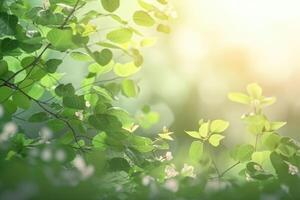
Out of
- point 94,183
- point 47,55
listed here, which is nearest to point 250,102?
point 47,55

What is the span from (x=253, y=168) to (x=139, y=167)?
0.56 metres

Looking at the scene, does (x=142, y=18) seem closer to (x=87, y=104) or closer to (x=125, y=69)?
(x=125, y=69)

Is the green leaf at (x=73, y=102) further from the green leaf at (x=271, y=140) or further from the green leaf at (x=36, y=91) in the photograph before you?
the green leaf at (x=271, y=140)

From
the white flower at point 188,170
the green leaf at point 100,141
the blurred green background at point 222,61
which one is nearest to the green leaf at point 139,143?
the green leaf at point 100,141

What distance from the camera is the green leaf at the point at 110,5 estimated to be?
2471 millimetres

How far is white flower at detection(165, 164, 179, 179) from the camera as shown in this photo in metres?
2.52

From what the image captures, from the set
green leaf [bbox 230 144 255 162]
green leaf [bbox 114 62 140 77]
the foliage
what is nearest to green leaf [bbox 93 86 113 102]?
the foliage

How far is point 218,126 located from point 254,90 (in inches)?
10.2

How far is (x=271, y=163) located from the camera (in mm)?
2299

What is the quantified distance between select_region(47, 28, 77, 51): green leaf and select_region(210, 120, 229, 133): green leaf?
0.77 m

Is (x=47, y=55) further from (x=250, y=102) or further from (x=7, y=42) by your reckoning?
(x=250, y=102)

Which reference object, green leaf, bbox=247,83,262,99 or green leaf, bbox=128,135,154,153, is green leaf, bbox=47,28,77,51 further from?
green leaf, bbox=247,83,262,99

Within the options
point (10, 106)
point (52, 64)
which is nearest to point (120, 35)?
point (52, 64)

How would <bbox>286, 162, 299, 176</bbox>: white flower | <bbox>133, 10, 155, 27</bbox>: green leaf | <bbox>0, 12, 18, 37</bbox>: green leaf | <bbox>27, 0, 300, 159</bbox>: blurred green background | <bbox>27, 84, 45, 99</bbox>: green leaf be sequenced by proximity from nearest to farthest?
<bbox>286, 162, 299, 176</bbox>: white flower, <bbox>0, 12, 18, 37</bbox>: green leaf, <bbox>133, 10, 155, 27</bbox>: green leaf, <bbox>27, 84, 45, 99</bbox>: green leaf, <bbox>27, 0, 300, 159</bbox>: blurred green background
